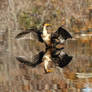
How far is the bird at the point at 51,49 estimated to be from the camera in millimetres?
2225

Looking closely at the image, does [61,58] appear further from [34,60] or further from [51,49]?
[34,60]

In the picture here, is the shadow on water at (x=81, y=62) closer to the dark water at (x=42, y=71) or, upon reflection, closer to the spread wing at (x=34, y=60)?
the dark water at (x=42, y=71)

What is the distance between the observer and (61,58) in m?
2.26

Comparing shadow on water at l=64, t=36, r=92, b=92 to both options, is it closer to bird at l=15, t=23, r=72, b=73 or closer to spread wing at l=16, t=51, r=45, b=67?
bird at l=15, t=23, r=72, b=73

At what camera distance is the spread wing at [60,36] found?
7.30ft

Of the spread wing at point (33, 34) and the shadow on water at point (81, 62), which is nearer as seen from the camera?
the shadow on water at point (81, 62)

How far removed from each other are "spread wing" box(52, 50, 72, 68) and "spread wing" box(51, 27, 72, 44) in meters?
0.11

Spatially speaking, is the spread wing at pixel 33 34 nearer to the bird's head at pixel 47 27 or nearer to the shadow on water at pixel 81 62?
the bird's head at pixel 47 27

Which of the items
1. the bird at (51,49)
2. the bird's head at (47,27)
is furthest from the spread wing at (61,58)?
the bird's head at (47,27)

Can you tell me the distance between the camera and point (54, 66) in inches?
91.1

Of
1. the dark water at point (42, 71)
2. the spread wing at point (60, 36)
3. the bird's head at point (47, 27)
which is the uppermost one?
the bird's head at point (47, 27)

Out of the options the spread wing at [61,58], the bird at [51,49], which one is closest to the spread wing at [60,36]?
the bird at [51,49]

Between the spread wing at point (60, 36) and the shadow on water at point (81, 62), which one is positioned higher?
the spread wing at point (60, 36)

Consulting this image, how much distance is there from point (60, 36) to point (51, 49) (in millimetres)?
150
